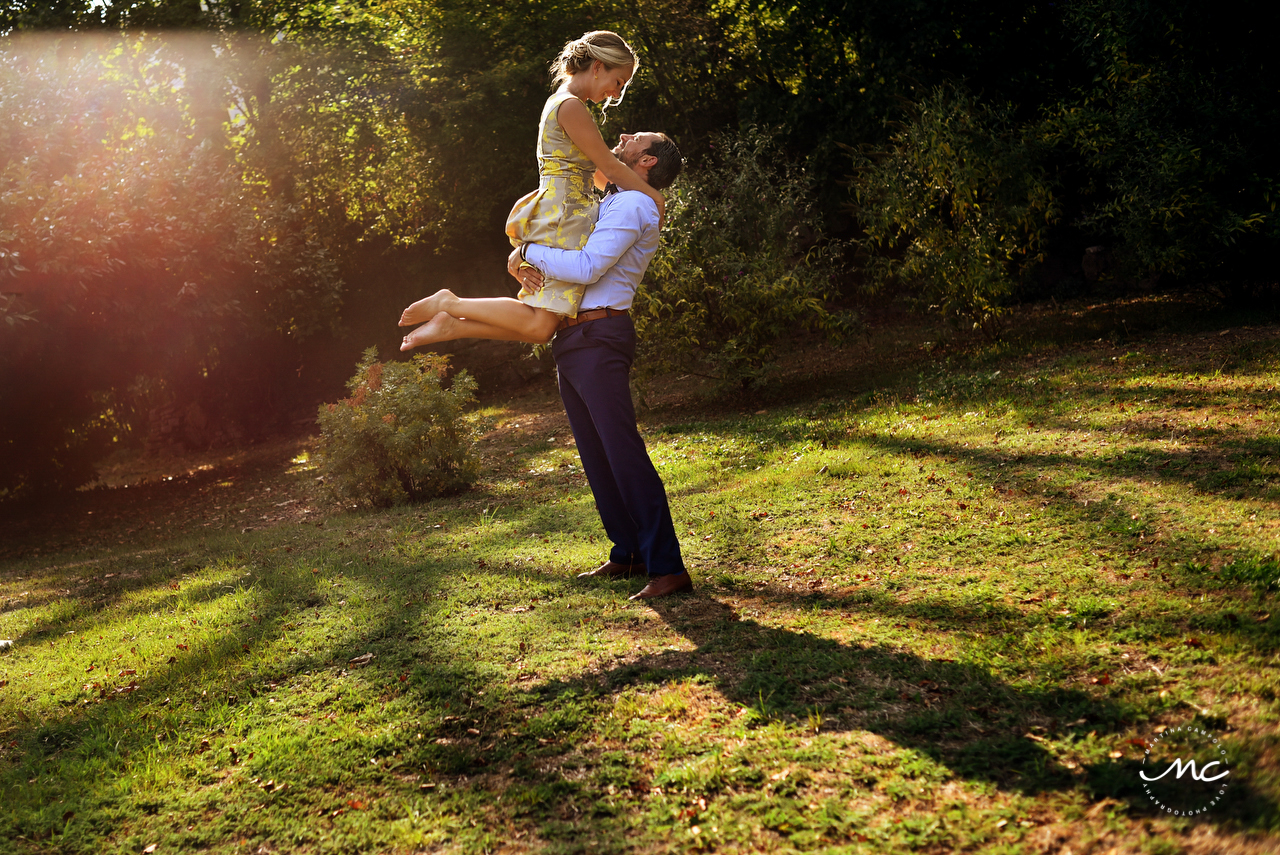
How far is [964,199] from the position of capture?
34.2 ft

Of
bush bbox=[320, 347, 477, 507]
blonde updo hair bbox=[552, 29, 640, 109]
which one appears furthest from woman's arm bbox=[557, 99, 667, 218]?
bush bbox=[320, 347, 477, 507]

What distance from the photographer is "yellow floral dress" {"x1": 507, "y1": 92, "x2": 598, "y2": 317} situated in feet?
13.0

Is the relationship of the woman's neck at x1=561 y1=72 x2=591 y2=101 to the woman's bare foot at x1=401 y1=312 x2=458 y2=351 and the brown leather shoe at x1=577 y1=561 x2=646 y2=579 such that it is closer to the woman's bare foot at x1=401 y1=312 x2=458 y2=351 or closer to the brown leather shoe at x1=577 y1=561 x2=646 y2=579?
the woman's bare foot at x1=401 y1=312 x2=458 y2=351

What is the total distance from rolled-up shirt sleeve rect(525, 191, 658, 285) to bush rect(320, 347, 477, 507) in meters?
4.79

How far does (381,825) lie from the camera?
8.64 ft

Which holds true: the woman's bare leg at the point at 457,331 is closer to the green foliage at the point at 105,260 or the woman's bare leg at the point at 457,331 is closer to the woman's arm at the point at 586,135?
the woman's arm at the point at 586,135

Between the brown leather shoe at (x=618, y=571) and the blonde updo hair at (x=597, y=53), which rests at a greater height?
the blonde updo hair at (x=597, y=53)

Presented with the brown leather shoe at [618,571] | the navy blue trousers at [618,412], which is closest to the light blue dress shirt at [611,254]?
the navy blue trousers at [618,412]

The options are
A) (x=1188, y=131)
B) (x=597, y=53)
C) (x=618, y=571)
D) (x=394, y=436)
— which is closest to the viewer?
(x=597, y=53)

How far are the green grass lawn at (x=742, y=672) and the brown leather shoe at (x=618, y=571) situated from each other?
112 millimetres

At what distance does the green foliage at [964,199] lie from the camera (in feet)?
33.8

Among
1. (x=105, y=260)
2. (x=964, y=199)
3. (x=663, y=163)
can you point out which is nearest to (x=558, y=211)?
(x=663, y=163)

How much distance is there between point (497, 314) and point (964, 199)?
806 cm

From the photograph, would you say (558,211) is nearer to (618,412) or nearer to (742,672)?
(618,412)
